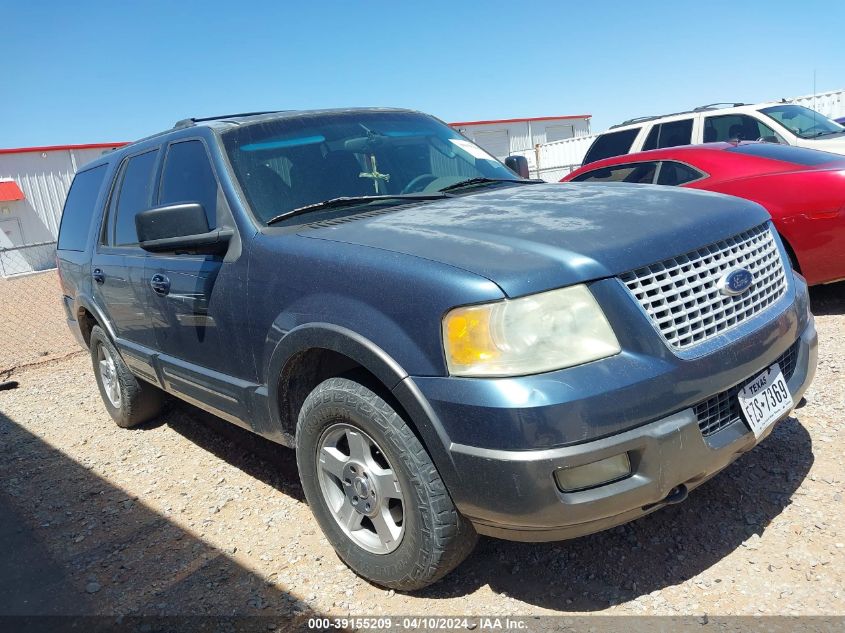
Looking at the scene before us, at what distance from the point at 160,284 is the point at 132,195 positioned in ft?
3.37

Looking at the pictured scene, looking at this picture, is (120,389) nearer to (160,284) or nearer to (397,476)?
(160,284)

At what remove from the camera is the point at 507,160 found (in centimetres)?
443

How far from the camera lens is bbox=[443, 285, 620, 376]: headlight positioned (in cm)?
204

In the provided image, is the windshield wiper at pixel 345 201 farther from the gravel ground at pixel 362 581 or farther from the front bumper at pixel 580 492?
the gravel ground at pixel 362 581

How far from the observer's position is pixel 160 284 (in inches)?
138

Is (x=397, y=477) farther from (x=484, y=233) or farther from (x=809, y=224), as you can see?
(x=809, y=224)

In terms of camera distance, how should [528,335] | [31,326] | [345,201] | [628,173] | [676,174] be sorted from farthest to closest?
[31,326]
[628,173]
[676,174]
[345,201]
[528,335]

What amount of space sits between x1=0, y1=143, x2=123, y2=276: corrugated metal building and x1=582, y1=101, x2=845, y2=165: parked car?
18752 millimetres

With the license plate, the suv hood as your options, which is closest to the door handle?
the suv hood

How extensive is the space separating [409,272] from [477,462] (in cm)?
66

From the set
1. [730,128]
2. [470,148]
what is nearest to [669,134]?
[730,128]

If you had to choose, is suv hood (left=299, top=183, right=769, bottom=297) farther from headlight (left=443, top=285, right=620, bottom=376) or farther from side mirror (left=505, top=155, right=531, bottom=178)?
side mirror (left=505, top=155, right=531, bottom=178)

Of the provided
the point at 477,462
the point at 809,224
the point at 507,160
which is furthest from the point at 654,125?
the point at 477,462

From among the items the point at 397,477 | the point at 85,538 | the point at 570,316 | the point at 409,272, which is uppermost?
the point at 409,272
